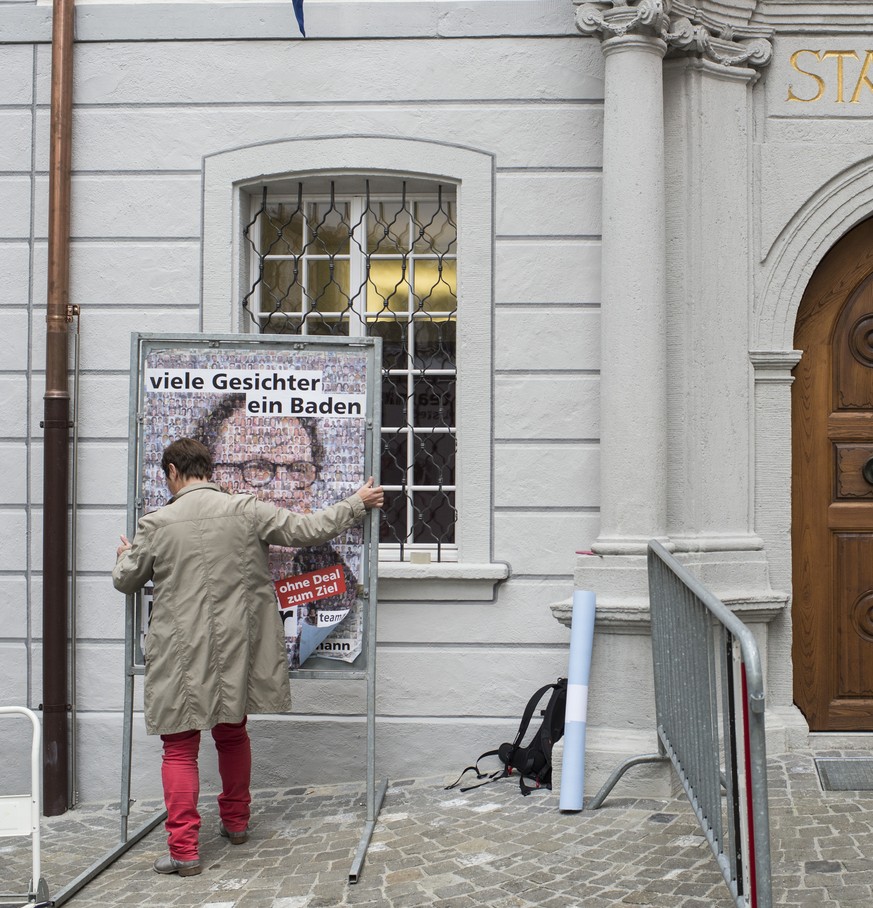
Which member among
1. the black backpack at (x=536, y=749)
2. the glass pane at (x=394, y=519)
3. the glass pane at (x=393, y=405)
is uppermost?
the glass pane at (x=393, y=405)

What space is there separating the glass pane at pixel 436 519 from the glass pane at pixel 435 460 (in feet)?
0.26

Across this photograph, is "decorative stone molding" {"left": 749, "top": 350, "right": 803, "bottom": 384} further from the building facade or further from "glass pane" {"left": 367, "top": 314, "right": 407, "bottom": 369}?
"glass pane" {"left": 367, "top": 314, "right": 407, "bottom": 369}

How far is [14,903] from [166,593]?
4.34 ft

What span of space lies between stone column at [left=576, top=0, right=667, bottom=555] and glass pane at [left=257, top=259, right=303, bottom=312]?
6.10ft

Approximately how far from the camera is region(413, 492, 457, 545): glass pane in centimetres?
625

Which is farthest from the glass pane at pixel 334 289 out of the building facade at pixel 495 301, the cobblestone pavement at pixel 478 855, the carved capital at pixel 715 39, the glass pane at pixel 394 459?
the cobblestone pavement at pixel 478 855

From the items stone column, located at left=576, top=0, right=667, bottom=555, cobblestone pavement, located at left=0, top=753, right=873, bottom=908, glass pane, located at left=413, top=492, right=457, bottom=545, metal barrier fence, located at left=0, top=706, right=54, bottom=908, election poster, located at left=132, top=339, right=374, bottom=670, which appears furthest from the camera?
glass pane, located at left=413, top=492, right=457, bottom=545

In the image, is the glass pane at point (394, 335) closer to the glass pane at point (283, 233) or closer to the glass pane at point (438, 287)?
the glass pane at point (438, 287)

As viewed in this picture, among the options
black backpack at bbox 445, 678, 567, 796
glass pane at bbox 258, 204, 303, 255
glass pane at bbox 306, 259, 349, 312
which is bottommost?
black backpack at bbox 445, 678, 567, 796

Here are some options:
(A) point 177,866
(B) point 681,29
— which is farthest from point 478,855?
(B) point 681,29

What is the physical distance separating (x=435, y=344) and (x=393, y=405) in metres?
0.42

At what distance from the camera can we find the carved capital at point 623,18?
552 centimetres

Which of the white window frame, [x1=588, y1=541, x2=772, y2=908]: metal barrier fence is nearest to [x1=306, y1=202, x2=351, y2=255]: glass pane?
the white window frame

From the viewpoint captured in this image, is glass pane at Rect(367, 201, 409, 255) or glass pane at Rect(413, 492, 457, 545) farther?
glass pane at Rect(367, 201, 409, 255)
